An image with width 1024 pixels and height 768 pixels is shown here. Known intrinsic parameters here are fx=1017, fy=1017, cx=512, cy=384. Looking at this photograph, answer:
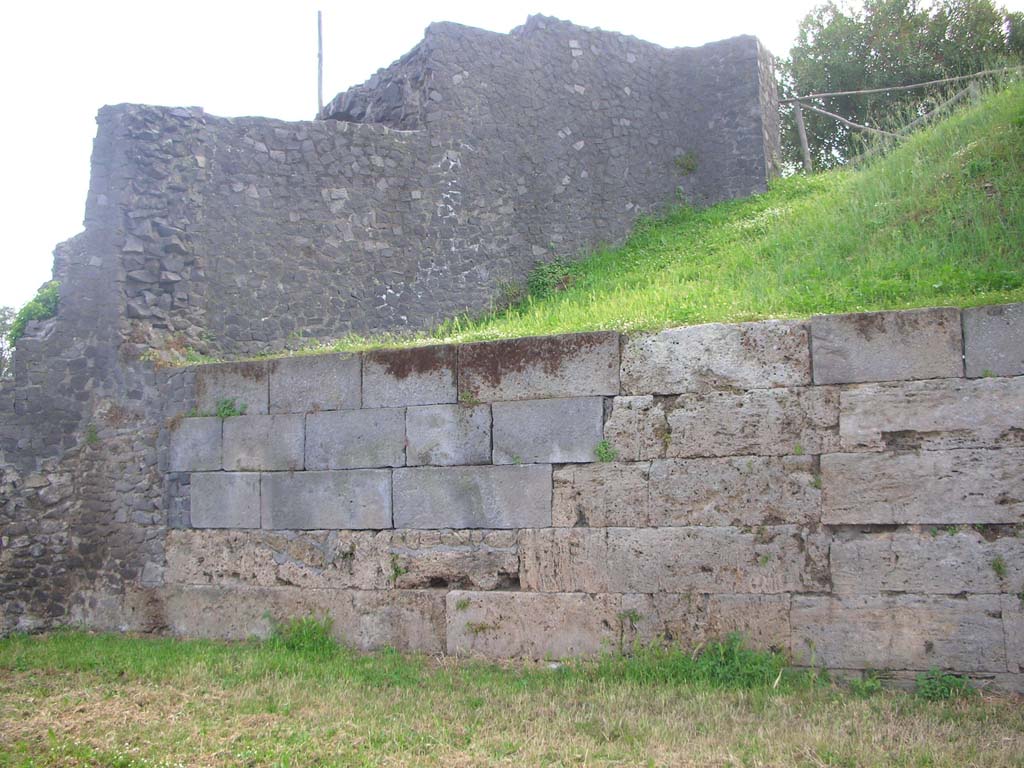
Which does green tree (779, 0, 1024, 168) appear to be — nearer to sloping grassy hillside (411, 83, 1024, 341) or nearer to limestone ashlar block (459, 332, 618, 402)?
sloping grassy hillside (411, 83, 1024, 341)

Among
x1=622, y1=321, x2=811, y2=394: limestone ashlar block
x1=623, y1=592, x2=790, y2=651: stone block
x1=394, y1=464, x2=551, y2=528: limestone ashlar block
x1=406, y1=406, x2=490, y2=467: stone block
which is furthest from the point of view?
x1=406, y1=406, x2=490, y2=467: stone block

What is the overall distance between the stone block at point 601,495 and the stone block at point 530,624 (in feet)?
1.88

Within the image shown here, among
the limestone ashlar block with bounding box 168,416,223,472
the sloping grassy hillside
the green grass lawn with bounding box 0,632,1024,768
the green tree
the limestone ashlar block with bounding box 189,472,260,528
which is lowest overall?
the green grass lawn with bounding box 0,632,1024,768

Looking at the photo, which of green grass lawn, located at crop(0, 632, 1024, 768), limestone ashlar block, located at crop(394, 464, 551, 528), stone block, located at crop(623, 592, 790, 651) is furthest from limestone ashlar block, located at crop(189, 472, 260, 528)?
stone block, located at crop(623, 592, 790, 651)

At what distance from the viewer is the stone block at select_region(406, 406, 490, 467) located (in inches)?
317

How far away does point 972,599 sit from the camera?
6.58 m

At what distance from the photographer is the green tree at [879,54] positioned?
73.9 ft

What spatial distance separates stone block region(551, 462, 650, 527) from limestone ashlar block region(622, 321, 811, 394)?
0.62 m

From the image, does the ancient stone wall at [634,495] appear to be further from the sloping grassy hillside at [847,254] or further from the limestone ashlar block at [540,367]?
the sloping grassy hillside at [847,254]

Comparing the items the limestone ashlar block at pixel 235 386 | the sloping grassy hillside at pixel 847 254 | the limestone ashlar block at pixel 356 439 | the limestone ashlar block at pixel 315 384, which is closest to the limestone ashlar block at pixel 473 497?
the limestone ashlar block at pixel 356 439

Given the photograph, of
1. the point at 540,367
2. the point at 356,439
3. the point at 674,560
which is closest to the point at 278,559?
the point at 356,439

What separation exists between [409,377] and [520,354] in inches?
39.5

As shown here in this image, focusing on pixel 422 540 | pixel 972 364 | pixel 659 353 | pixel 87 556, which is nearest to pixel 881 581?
pixel 972 364

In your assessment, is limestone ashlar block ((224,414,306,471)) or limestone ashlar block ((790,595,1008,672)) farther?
limestone ashlar block ((224,414,306,471))
